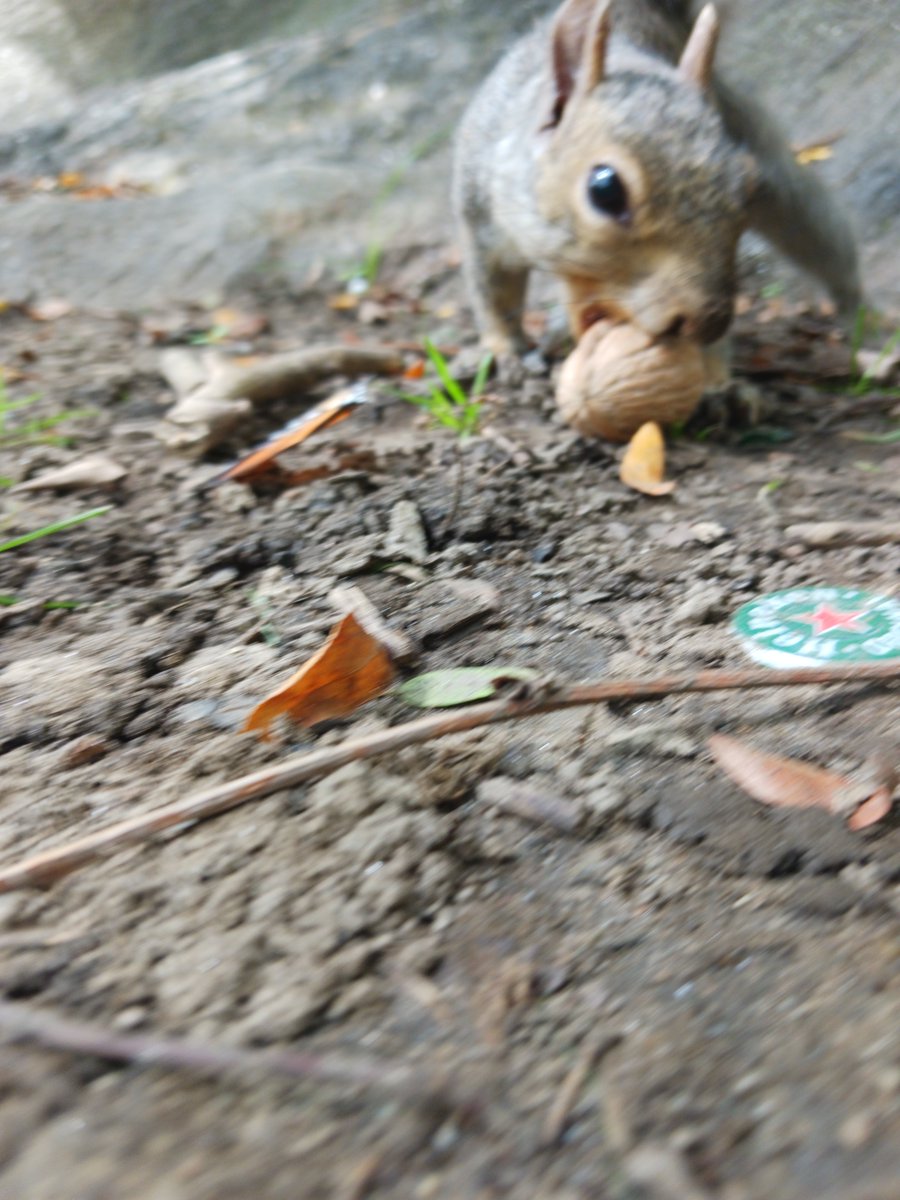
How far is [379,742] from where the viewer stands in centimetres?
96

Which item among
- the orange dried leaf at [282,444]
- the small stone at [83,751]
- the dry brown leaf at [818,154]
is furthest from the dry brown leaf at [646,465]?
the dry brown leaf at [818,154]

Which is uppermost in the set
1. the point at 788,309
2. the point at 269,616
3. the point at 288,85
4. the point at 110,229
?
the point at 288,85

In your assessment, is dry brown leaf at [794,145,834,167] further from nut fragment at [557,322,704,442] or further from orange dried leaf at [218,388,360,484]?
orange dried leaf at [218,388,360,484]

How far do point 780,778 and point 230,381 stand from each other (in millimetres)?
1570

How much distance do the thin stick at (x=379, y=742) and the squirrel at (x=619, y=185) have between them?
1.02 meters

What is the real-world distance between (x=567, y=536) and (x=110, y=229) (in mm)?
2723

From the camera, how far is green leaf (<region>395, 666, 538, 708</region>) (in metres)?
1.08

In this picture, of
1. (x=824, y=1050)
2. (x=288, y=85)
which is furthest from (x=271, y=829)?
(x=288, y=85)

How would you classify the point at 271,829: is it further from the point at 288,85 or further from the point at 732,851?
the point at 288,85

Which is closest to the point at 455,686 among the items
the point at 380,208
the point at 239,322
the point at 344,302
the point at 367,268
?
the point at 239,322

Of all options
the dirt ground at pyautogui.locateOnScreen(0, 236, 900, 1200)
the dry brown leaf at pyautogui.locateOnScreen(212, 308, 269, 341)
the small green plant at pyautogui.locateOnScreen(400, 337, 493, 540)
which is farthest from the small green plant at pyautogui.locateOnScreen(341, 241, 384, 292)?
the dirt ground at pyautogui.locateOnScreen(0, 236, 900, 1200)

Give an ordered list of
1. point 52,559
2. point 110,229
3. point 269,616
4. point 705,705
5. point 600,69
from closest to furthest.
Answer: point 705,705
point 269,616
point 52,559
point 600,69
point 110,229

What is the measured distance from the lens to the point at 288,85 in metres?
4.55

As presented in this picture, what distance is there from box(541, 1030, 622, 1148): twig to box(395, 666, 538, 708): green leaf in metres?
0.44
